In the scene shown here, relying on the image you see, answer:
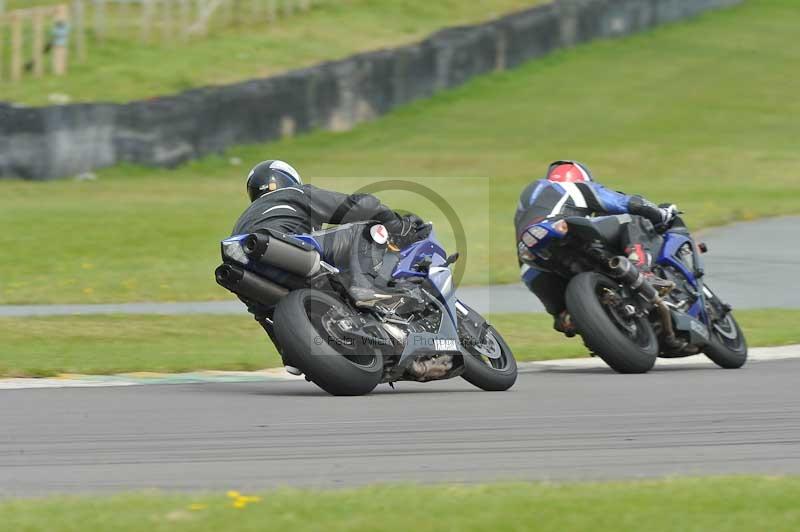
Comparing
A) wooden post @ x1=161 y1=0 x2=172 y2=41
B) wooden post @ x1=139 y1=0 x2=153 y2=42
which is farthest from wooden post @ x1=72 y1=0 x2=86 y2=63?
→ wooden post @ x1=161 y1=0 x2=172 y2=41

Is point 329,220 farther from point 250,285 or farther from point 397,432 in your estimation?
point 397,432

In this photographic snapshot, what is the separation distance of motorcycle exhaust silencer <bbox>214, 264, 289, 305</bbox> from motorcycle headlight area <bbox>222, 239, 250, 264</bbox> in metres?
0.06

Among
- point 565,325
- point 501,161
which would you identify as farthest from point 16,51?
point 565,325

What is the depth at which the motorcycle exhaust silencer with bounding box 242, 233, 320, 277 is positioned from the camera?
8797mm

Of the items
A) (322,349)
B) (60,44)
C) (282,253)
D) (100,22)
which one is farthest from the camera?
(100,22)

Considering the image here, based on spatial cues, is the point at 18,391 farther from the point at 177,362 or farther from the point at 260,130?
the point at 260,130

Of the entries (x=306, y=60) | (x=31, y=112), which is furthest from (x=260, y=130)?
(x=31, y=112)

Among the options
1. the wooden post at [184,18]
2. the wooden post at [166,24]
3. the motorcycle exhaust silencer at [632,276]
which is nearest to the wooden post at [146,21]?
the wooden post at [166,24]

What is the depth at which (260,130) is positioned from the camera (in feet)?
89.7

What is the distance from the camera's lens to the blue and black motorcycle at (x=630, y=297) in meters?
10.3

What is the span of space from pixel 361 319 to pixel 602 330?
2017mm

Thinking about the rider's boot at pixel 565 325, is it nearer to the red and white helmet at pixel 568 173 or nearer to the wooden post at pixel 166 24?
the red and white helmet at pixel 568 173

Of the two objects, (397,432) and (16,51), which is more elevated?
(397,432)

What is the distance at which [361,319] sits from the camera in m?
8.93
